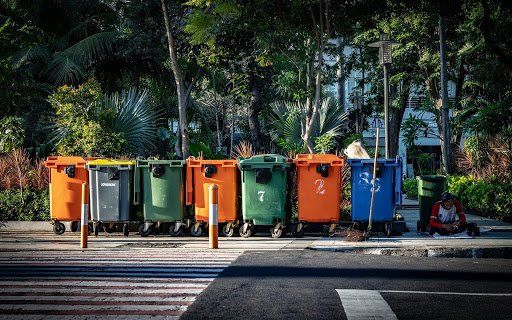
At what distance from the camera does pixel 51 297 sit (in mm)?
7332

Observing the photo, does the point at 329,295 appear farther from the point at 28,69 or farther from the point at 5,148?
the point at 28,69

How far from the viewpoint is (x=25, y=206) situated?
17.8 meters

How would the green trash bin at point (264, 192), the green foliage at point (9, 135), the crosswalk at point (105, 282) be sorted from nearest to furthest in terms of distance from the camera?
the crosswalk at point (105, 282), the green trash bin at point (264, 192), the green foliage at point (9, 135)

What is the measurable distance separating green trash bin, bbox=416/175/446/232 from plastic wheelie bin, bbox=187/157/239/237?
12.3 feet

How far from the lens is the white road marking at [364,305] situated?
652cm

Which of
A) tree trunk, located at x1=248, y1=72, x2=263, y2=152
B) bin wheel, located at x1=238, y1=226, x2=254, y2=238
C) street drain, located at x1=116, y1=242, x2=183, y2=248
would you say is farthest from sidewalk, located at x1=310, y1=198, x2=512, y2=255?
tree trunk, located at x1=248, y1=72, x2=263, y2=152

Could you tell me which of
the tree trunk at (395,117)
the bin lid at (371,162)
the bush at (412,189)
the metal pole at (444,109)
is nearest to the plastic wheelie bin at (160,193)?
the bin lid at (371,162)

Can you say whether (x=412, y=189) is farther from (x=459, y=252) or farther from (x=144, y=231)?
(x=459, y=252)

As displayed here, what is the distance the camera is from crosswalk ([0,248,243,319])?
21.9ft

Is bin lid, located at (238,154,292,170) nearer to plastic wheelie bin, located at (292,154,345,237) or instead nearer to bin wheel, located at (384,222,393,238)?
plastic wheelie bin, located at (292,154,345,237)

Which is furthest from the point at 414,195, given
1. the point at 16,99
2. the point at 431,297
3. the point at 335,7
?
the point at 431,297

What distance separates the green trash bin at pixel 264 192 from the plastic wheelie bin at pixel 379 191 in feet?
4.46

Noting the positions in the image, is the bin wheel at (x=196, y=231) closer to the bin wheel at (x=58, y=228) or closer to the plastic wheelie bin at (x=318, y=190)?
the plastic wheelie bin at (x=318, y=190)

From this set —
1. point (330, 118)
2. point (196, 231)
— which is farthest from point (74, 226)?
point (330, 118)
